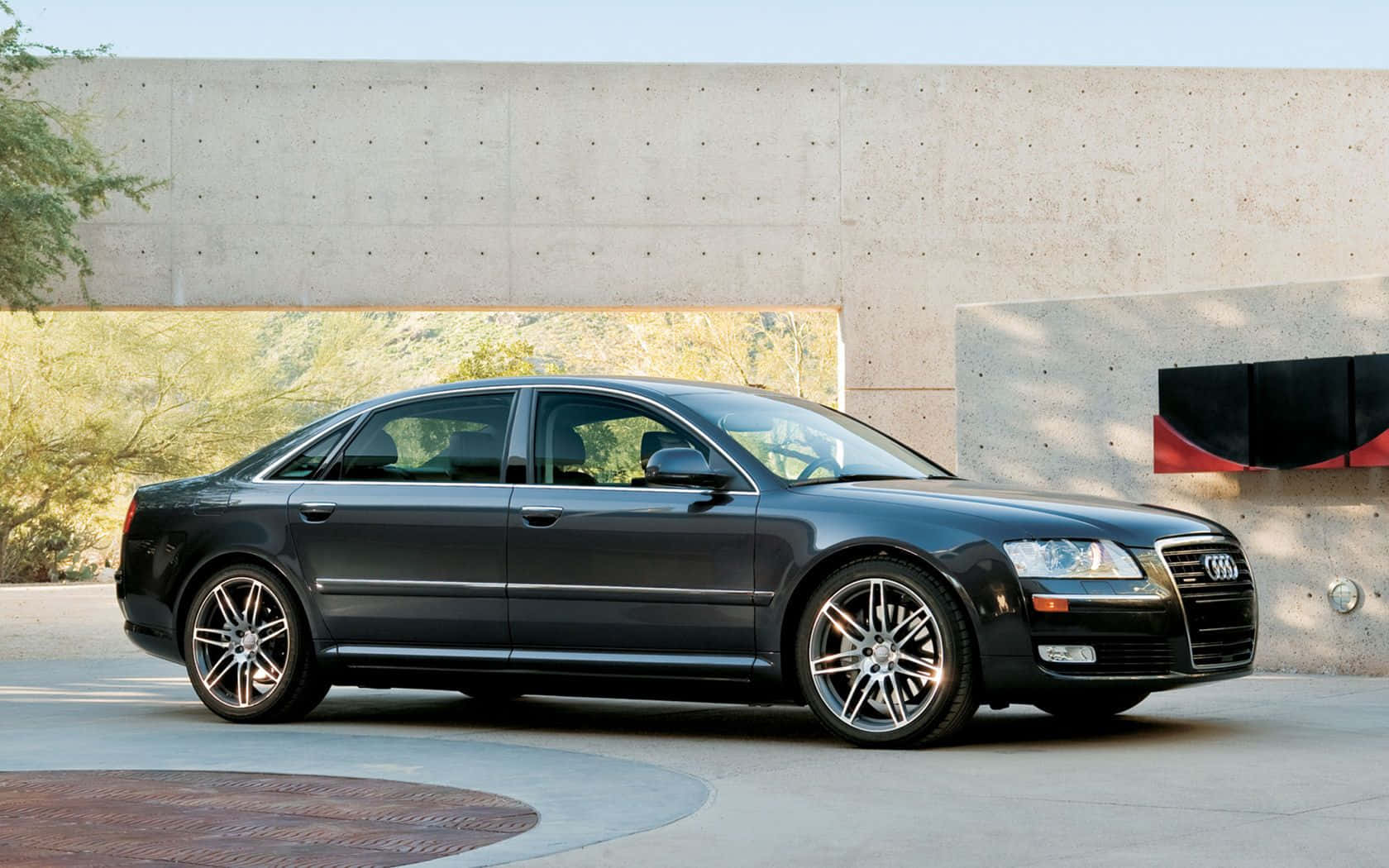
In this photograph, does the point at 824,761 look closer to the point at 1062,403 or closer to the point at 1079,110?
the point at 1062,403

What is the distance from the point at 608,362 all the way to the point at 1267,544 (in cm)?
5178

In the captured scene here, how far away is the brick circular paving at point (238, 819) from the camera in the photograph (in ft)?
18.1

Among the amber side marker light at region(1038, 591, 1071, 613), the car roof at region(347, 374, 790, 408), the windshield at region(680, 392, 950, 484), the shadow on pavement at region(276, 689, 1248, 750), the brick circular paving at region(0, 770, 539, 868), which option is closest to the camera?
the brick circular paving at region(0, 770, 539, 868)

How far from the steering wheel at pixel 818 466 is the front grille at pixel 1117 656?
133 cm

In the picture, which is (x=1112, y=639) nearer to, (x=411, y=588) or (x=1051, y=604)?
(x=1051, y=604)

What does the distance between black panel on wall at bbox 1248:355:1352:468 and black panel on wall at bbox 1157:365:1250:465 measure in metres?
0.07

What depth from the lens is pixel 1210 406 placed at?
12.0 meters

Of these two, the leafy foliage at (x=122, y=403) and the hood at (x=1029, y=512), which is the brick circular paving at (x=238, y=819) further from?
the leafy foliage at (x=122, y=403)

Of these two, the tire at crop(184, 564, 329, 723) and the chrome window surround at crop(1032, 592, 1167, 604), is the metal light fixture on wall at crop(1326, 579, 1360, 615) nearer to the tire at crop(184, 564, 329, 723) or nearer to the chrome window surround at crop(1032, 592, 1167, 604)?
the chrome window surround at crop(1032, 592, 1167, 604)

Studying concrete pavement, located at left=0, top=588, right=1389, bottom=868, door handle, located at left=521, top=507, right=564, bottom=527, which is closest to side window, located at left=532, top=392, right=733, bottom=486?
door handle, located at left=521, top=507, right=564, bottom=527

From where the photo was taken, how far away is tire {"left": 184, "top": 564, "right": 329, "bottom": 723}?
9.06 metres

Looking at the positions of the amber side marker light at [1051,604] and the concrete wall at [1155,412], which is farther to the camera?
the concrete wall at [1155,412]

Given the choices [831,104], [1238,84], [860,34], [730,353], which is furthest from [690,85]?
[860,34]

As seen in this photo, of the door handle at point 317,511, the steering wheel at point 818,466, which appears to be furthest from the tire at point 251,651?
the steering wheel at point 818,466
